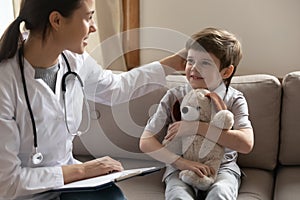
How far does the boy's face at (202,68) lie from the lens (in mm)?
1750

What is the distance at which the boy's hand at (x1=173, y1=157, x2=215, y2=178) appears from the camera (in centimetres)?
171

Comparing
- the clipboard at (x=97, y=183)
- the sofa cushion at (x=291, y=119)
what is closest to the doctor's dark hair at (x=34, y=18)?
the clipboard at (x=97, y=183)

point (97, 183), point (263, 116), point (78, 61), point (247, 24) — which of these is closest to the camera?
point (97, 183)

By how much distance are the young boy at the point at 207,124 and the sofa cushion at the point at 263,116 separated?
0.13 meters

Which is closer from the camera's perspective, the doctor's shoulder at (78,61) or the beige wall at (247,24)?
the doctor's shoulder at (78,61)

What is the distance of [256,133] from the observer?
197cm

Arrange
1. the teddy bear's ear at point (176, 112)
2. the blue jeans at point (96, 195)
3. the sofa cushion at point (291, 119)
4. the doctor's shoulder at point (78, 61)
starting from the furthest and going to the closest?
the sofa cushion at point (291, 119) < the teddy bear's ear at point (176, 112) < the doctor's shoulder at point (78, 61) < the blue jeans at point (96, 195)

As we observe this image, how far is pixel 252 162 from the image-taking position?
6.54 ft

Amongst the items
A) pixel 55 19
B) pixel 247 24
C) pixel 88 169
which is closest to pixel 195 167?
pixel 88 169

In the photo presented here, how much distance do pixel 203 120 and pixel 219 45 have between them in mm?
255

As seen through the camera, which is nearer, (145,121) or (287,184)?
(287,184)

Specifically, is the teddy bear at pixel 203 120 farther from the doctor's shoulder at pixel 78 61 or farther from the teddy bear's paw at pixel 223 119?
the doctor's shoulder at pixel 78 61

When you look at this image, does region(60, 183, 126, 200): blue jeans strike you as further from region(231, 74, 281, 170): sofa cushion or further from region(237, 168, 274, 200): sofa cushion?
region(231, 74, 281, 170): sofa cushion

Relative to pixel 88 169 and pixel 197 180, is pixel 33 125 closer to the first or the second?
pixel 88 169
